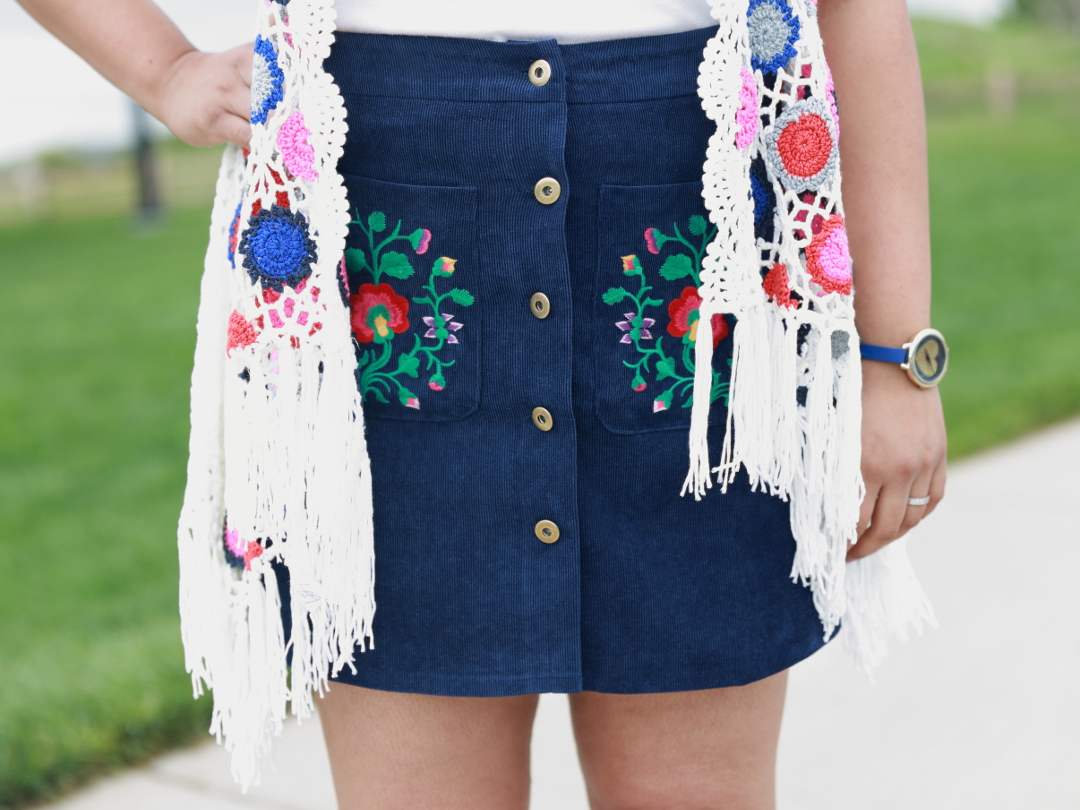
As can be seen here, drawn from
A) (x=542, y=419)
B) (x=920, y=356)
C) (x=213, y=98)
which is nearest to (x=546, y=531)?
(x=542, y=419)

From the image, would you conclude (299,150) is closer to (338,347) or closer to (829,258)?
(338,347)

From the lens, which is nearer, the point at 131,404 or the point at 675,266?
the point at 675,266

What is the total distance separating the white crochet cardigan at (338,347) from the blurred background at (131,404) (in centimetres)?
165

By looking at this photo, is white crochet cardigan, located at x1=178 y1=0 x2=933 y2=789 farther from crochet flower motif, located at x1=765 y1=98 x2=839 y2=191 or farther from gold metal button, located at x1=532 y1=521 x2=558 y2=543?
gold metal button, located at x1=532 y1=521 x2=558 y2=543

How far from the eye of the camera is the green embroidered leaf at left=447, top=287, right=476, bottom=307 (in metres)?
1.17

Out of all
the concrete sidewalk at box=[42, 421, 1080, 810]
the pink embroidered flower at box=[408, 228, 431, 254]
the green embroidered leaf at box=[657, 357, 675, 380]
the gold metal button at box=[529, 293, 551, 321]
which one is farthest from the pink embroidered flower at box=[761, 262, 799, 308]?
the concrete sidewalk at box=[42, 421, 1080, 810]

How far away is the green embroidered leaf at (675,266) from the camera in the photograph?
46.3 inches

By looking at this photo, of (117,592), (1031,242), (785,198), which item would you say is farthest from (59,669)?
(1031,242)

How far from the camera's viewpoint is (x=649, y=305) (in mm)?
1181

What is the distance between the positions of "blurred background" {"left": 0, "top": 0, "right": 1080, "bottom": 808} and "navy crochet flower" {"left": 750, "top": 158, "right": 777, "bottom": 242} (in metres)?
2.07

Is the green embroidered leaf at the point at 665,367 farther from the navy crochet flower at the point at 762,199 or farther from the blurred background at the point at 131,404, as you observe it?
the blurred background at the point at 131,404

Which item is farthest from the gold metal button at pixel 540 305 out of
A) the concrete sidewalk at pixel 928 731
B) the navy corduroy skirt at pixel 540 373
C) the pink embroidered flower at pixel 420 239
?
the concrete sidewalk at pixel 928 731

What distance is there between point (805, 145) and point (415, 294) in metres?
0.40

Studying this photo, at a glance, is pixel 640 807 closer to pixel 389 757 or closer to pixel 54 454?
pixel 389 757
